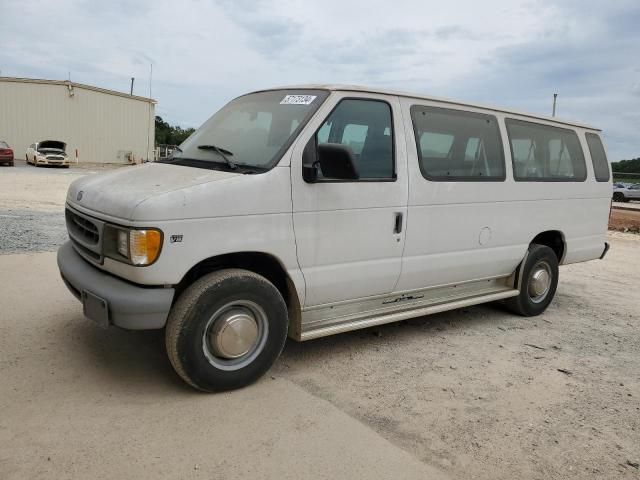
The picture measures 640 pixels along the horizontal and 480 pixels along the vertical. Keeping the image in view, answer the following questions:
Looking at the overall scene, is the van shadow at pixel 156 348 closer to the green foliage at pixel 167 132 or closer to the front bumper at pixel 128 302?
the front bumper at pixel 128 302

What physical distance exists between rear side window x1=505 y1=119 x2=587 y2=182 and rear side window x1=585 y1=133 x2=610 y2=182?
0.81 feet

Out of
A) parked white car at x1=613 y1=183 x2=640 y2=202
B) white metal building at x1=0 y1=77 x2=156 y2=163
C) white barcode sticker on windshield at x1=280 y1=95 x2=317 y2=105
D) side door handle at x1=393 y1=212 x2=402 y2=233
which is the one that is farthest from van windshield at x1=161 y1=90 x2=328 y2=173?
white metal building at x1=0 y1=77 x2=156 y2=163

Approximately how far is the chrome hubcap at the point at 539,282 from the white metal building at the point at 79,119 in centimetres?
3519

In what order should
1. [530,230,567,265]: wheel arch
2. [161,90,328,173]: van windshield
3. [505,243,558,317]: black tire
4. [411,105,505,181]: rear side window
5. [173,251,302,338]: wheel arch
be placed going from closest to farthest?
[173,251,302,338]: wheel arch < [161,90,328,173]: van windshield < [411,105,505,181]: rear side window < [505,243,558,317]: black tire < [530,230,567,265]: wheel arch

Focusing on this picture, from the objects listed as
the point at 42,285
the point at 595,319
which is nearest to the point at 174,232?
the point at 42,285

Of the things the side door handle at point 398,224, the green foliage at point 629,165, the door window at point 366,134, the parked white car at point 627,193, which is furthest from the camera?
the green foliage at point 629,165

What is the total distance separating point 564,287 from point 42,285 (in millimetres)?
6426

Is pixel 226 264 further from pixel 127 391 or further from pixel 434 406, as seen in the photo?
pixel 434 406

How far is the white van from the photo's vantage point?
3.34m

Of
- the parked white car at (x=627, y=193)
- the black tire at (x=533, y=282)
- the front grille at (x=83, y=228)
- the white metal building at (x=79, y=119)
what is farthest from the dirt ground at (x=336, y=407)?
the white metal building at (x=79, y=119)

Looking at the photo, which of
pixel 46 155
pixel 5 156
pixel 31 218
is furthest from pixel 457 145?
pixel 46 155

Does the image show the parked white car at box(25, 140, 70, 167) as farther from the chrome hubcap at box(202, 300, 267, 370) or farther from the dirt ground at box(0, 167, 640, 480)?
the chrome hubcap at box(202, 300, 267, 370)

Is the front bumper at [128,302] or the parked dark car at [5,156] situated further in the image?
the parked dark car at [5,156]

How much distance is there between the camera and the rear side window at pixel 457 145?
176 inches
